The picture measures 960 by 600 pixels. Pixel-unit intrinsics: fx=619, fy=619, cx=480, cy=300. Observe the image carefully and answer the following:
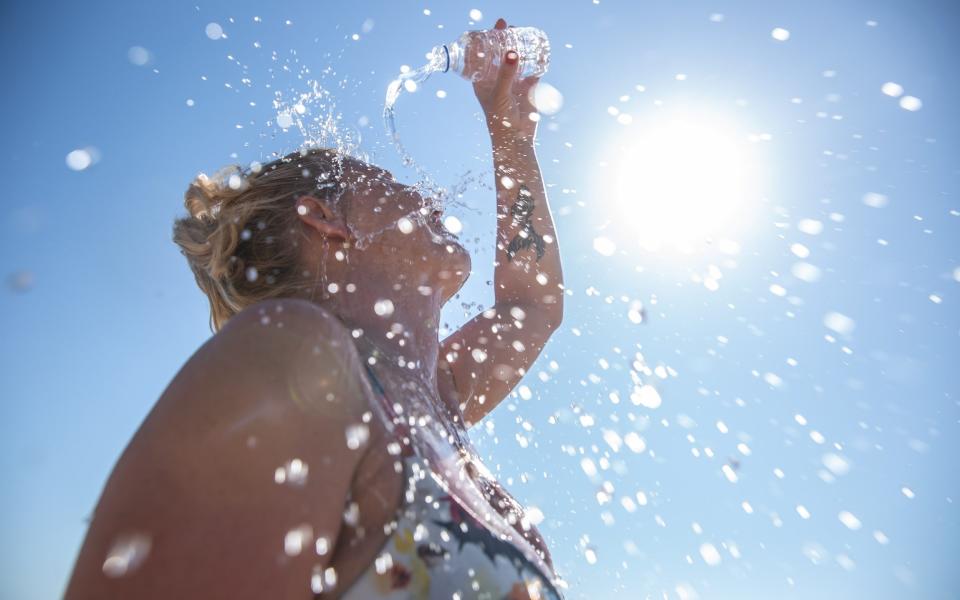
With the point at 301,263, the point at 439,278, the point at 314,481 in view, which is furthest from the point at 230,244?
the point at 314,481

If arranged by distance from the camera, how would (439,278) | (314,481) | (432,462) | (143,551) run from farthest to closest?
1. (439,278)
2. (432,462)
3. (314,481)
4. (143,551)

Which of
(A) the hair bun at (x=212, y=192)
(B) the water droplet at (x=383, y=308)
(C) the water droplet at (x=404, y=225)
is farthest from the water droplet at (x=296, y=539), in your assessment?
(A) the hair bun at (x=212, y=192)

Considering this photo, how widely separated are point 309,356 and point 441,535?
0.67 metres

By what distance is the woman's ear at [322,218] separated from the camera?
320cm

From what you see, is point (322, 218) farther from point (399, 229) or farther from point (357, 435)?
point (357, 435)

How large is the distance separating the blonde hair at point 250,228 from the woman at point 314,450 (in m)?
0.01

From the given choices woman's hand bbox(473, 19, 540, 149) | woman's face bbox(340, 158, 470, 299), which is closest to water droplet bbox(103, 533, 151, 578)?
woman's face bbox(340, 158, 470, 299)

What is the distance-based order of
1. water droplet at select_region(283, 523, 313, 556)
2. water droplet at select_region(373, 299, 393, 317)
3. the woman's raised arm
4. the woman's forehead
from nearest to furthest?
1. water droplet at select_region(283, 523, 313, 556)
2. water droplet at select_region(373, 299, 393, 317)
3. the woman's forehead
4. the woman's raised arm

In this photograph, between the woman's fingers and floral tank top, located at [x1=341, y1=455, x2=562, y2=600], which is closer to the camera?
floral tank top, located at [x1=341, y1=455, x2=562, y2=600]

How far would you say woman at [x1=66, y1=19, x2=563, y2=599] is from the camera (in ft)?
4.75

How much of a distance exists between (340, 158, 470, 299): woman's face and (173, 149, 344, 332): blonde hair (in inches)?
5.1

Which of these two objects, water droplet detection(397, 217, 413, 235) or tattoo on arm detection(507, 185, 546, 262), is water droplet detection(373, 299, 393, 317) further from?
tattoo on arm detection(507, 185, 546, 262)

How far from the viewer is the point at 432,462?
2182mm

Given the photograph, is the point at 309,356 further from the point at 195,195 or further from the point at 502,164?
the point at 502,164
